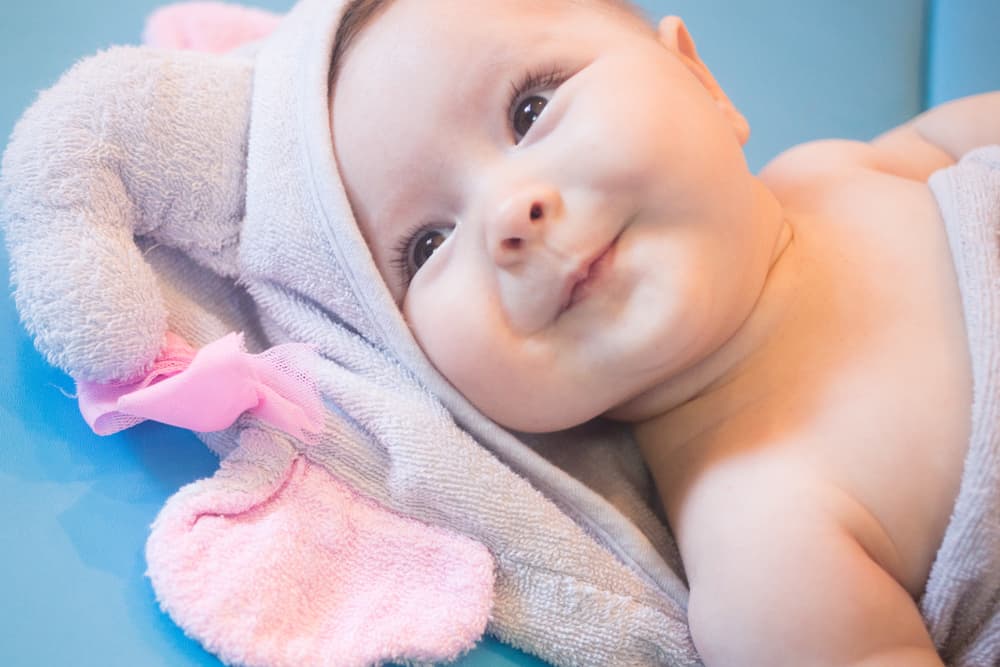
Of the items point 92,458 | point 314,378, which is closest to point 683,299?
point 314,378

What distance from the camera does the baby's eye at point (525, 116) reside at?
2.64 feet

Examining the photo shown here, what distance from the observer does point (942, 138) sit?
1090 millimetres

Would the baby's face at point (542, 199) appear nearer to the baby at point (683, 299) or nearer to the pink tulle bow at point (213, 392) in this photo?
the baby at point (683, 299)

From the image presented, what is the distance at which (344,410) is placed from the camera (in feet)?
2.70

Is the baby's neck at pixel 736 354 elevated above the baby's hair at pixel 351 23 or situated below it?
below

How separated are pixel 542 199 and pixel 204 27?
62cm

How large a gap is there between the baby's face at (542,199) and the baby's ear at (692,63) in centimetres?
9

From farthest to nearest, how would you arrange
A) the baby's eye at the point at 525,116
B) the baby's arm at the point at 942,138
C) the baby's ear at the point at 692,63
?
the baby's arm at the point at 942,138
the baby's ear at the point at 692,63
the baby's eye at the point at 525,116

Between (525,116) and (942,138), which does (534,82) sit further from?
(942,138)

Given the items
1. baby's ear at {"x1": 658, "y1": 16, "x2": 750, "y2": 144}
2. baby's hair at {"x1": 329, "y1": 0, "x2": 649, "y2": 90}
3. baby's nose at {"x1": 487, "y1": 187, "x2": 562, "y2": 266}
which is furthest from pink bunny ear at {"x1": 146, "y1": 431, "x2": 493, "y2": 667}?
baby's ear at {"x1": 658, "y1": 16, "x2": 750, "y2": 144}

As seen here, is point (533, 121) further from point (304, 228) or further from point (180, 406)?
point (180, 406)

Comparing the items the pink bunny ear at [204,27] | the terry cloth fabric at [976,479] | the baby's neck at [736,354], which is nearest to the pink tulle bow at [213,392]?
the baby's neck at [736,354]

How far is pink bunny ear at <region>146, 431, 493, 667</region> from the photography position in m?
0.69

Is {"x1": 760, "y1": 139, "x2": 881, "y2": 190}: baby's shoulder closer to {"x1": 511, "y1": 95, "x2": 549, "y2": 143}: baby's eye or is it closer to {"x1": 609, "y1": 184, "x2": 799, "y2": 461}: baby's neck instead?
{"x1": 609, "y1": 184, "x2": 799, "y2": 461}: baby's neck
